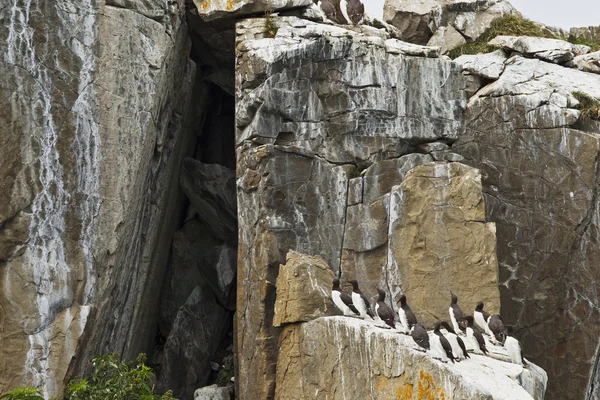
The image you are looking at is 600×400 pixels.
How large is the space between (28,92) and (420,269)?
A: 7.08 metres

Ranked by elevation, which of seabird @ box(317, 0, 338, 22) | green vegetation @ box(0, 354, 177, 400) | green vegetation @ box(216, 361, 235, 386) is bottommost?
green vegetation @ box(216, 361, 235, 386)

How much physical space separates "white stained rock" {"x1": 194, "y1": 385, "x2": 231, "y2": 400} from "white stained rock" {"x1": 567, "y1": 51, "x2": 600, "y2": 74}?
33.1 ft

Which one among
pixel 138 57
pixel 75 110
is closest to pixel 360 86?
pixel 138 57

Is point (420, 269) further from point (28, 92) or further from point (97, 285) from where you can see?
point (28, 92)

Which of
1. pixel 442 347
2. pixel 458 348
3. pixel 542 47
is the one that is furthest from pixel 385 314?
pixel 542 47

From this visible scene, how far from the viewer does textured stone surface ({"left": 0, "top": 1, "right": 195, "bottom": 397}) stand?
15266 mm

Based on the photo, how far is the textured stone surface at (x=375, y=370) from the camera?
11258 mm

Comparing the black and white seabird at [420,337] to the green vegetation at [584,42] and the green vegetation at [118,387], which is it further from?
the green vegetation at [584,42]

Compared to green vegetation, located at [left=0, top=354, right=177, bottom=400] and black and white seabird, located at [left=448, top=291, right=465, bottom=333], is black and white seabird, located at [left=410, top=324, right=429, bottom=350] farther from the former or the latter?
green vegetation, located at [left=0, top=354, right=177, bottom=400]

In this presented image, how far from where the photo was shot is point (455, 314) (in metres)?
14.5

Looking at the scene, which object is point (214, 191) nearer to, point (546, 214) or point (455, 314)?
point (546, 214)

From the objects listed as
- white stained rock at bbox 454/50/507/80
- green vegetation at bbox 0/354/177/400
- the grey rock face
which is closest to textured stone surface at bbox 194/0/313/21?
the grey rock face

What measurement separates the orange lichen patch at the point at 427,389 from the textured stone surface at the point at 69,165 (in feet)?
20.5

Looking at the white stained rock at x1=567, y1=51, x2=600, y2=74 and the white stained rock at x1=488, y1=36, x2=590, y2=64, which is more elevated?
the white stained rock at x1=488, y1=36, x2=590, y2=64
